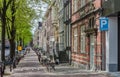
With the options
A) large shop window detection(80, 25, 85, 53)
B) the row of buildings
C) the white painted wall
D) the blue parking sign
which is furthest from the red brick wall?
the blue parking sign

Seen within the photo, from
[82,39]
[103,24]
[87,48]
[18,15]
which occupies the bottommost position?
[87,48]

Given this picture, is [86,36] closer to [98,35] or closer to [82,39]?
[82,39]

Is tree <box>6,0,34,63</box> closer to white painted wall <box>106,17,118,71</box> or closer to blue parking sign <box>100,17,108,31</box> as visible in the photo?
blue parking sign <box>100,17,108,31</box>

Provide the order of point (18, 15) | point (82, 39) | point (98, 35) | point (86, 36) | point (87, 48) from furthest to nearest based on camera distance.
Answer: point (18, 15)
point (82, 39)
point (87, 48)
point (86, 36)
point (98, 35)

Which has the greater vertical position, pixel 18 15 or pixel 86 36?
pixel 18 15

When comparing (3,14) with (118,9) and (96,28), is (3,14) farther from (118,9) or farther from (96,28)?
(118,9)

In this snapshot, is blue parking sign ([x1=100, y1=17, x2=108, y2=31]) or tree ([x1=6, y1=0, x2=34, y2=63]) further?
tree ([x1=6, y1=0, x2=34, y2=63])

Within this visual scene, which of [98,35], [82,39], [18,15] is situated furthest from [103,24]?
[18,15]

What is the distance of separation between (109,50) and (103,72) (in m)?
1.62

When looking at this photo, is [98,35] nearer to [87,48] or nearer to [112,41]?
[112,41]

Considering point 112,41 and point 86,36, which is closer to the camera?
point 112,41

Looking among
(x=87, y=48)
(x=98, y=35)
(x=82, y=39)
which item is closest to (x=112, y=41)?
(x=98, y=35)

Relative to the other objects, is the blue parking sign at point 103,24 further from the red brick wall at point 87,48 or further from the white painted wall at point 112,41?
the red brick wall at point 87,48

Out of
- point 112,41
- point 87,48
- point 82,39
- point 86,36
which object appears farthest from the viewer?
point 82,39
